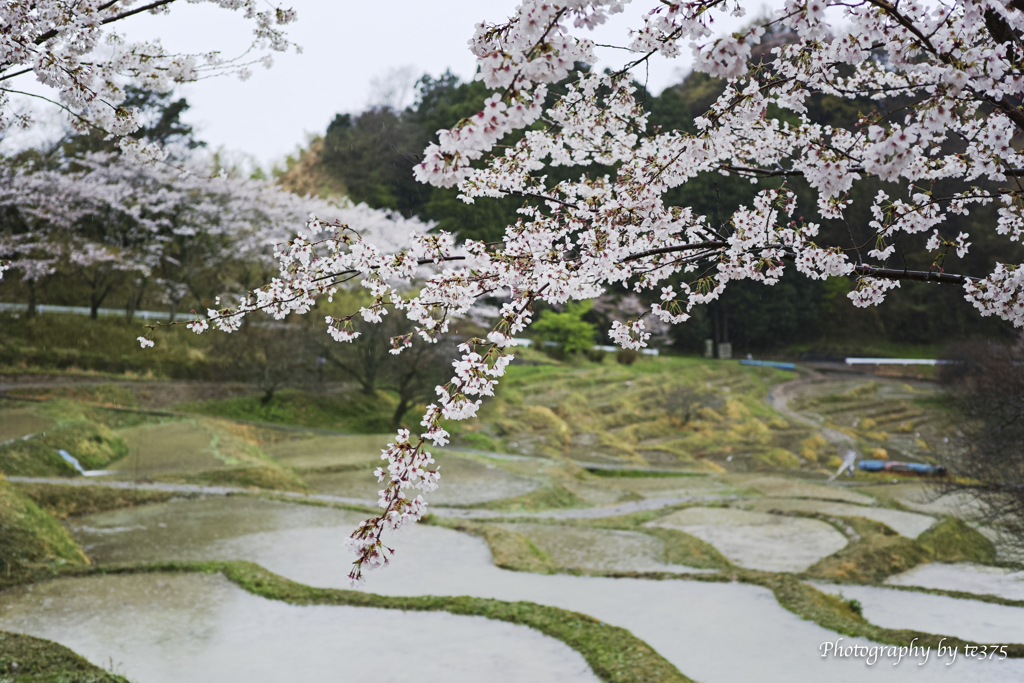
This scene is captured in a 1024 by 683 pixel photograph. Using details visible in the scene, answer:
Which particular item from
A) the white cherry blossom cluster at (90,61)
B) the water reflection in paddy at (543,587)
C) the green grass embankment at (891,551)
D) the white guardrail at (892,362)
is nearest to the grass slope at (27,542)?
the water reflection in paddy at (543,587)

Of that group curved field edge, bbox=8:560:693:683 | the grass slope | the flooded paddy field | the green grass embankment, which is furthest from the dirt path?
the grass slope

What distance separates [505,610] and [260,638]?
166 centimetres

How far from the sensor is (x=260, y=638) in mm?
4562

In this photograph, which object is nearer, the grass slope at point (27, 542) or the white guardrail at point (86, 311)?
the grass slope at point (27, 542)

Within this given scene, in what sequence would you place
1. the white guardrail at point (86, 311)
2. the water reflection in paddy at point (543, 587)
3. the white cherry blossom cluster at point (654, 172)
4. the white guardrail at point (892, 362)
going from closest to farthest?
the white cherry blossom cluster at point (654, 172) → the water reflection in paddy at point (543, 587) → the white guardrail at point (86, 311) → the white guardrail at point (892, 362)

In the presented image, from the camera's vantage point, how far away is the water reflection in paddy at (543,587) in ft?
13.5

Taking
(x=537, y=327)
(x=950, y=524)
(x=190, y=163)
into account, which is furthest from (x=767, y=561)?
(x=190, y=163)

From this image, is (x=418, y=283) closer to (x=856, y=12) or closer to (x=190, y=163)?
(x=190, y=163)

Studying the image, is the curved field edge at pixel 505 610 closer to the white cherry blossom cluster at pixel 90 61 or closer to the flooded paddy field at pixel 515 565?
Result: the flooded paddy field at pixel 515 565

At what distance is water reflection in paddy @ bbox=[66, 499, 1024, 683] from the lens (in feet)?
13.5

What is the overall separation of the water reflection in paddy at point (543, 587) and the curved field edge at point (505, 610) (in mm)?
272

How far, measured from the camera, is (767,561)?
809cm

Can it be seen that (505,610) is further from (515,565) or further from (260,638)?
(515,565)

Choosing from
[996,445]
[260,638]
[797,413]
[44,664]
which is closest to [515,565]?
[260,638]
